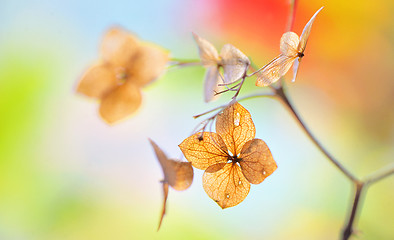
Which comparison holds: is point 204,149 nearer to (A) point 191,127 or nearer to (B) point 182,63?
(B) point 182,63

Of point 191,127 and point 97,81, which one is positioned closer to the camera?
point 97,81

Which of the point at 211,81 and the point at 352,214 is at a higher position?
the point at 211,81

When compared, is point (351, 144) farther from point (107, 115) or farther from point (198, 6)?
point (107, 115)

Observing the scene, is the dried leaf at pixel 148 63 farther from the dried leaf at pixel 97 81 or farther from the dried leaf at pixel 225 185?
the dried leaf at pixel 225 185

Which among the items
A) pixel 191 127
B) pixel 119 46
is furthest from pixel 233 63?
pixel 191 127

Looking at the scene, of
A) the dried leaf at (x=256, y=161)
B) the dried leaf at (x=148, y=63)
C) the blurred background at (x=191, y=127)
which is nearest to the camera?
the dried leaf at (x=256, y=161)

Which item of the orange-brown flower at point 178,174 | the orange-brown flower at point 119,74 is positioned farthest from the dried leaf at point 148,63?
the orange-brown flower at point 178,174

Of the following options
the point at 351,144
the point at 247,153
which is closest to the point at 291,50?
the point at 247,153
